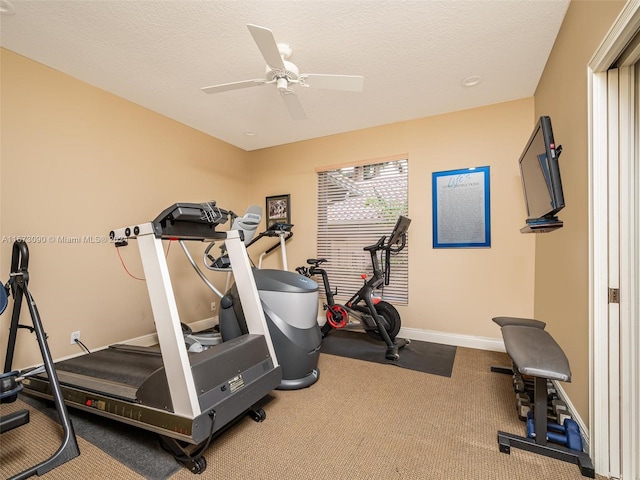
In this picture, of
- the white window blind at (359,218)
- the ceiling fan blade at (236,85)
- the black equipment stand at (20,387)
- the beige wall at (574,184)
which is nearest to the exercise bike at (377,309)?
the white window blind at (359,218)

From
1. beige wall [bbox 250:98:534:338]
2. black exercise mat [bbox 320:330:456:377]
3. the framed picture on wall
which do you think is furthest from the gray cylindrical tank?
the framed picture on wall

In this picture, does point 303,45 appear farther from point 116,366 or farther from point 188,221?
point 116,366

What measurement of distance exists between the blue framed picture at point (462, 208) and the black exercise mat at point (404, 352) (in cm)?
116

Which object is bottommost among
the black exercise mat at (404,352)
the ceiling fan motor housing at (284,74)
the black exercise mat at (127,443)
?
the black exercise mat at (404,352)

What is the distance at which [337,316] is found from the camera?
3.50 metres

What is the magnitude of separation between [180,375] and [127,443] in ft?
2.16

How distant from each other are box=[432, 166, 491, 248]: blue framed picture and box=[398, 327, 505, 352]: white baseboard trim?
3.32 ft

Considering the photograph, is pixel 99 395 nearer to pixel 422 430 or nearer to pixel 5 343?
pixel 5 343

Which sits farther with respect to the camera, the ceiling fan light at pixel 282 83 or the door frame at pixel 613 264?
the ceiling fan light at pixel 282 83

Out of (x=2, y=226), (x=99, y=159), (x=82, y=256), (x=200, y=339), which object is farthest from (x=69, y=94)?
(x=200, y=339)

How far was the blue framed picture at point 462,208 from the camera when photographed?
3.19 m

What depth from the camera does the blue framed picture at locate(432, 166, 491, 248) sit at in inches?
126

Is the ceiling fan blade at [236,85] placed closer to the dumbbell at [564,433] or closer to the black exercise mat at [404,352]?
the black exercise mat at [404,352]

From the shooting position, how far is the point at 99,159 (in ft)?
9.53
